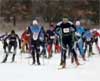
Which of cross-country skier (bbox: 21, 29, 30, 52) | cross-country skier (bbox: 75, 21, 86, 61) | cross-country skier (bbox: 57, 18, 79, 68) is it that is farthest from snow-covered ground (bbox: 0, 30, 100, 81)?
cross-country skier (bbox: 21, 29, 30, 52)

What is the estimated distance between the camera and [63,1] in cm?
6278

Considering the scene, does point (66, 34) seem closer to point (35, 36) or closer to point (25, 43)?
point (35, 36)

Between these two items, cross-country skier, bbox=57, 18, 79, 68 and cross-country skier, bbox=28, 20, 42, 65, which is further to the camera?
cross-country skier, bbox=28, 20, 42, 65

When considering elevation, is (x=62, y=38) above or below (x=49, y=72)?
above

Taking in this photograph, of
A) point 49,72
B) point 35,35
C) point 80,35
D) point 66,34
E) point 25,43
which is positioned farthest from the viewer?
point 25,43

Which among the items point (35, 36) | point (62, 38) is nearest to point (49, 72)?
point (62, 38)

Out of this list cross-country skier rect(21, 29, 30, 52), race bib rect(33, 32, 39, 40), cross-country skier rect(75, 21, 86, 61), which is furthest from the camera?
cross-country skier rect(21, 29, 30, 52)

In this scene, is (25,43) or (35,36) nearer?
(35,36)

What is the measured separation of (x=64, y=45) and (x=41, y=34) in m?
1.56

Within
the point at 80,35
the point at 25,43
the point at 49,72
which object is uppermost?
the point at 80,35

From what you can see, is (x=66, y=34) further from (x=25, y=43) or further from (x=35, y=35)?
(x=25, y=43)

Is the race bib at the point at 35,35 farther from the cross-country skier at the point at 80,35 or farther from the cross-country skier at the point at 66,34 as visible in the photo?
the cross-country skier at the point at 80,35

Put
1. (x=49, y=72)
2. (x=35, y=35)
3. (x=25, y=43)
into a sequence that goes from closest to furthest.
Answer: (x=49, y=72), (x=35, y=35), (x=25, y=43)

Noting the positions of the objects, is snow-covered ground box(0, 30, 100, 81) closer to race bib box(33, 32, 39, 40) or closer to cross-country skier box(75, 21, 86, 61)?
cross-country skier box(75, 21, 86, 61)
